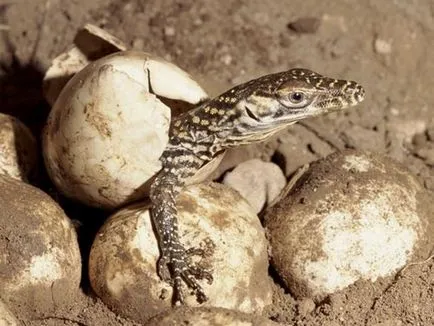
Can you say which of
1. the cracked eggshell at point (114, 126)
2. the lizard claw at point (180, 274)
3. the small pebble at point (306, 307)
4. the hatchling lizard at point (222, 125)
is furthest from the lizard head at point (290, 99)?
the small pebble at point (306, 307)

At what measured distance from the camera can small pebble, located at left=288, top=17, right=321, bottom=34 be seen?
570cm

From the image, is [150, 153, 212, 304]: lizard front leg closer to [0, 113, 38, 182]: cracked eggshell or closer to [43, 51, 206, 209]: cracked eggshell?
[43, 51, 206, 209]: cracked eggshell

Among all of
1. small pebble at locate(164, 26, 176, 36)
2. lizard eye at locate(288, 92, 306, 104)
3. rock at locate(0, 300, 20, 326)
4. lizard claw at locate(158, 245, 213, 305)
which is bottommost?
lizard claw at locate(158, 245, 213, 305)

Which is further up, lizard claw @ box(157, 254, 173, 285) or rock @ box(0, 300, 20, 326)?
rock @ box(0, 300, 20, 326)

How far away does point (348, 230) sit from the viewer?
379cm

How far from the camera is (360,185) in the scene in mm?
3908

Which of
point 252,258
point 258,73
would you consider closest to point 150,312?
point 252,258

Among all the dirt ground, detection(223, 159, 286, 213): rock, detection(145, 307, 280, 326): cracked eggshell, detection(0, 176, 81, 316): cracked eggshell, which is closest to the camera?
detection(145, 307, 280, 326): cracked eggshell

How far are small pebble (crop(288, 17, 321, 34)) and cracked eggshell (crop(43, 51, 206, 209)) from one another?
182 cm

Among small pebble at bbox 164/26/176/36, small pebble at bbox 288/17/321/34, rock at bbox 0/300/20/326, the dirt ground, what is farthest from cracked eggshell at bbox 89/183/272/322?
small pebble at bbox 288/17/321/34

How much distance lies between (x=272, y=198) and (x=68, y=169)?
43.0 inches

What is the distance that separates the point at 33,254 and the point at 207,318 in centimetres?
88

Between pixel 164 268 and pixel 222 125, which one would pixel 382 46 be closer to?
pixel 222 125

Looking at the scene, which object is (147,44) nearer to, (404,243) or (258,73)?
(258,73)
